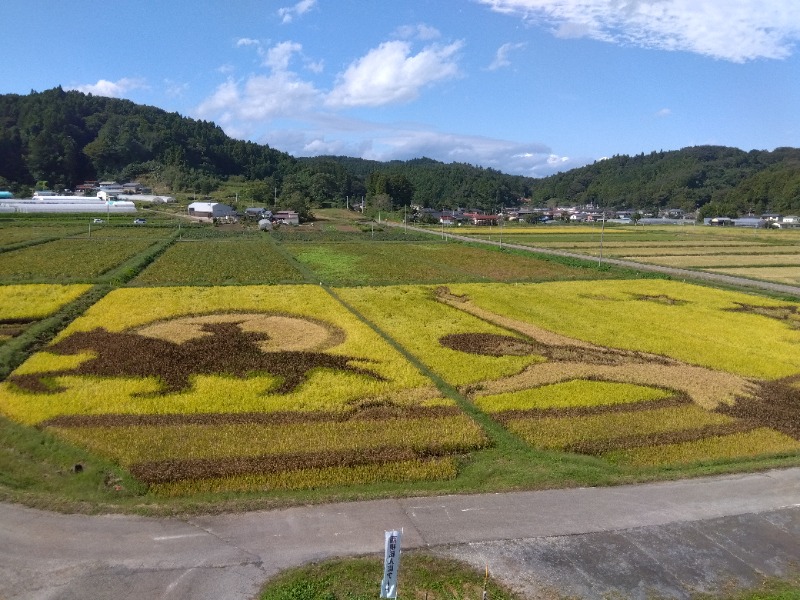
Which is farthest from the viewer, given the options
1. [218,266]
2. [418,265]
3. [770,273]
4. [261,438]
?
[770,273]

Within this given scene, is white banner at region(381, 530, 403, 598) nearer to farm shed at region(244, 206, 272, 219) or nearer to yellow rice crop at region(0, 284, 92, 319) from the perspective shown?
yellow rice crop at region(0, 284, 92, 319)

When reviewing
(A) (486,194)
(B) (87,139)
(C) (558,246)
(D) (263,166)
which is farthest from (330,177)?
(C) (558,246)

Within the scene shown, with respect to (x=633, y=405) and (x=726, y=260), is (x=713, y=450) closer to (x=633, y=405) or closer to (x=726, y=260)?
(x=633, y=405)

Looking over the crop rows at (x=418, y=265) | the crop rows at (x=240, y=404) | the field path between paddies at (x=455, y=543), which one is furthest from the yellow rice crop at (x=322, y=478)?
the crop rows at (x=418, y=265)

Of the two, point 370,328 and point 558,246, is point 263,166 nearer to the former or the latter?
point 558,246

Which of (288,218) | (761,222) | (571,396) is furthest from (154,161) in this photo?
(571,396)

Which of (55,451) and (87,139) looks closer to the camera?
(55,451)

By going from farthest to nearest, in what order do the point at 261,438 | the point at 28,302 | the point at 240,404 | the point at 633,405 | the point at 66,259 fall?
the point at 66,259
the point at 28,302
the point at 633,405
the point at 240,404
the point at 261,438
